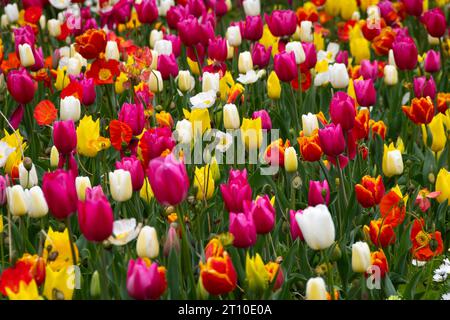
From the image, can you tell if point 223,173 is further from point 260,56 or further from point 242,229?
point 242,229

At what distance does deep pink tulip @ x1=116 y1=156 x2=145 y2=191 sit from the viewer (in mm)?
3109

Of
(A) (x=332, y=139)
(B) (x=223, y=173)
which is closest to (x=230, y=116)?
(B) (x=223, y=173)

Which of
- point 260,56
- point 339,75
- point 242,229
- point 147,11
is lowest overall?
point 242,229

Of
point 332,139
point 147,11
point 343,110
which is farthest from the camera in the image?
point 147,11

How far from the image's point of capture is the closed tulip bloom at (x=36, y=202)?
2.89 metres

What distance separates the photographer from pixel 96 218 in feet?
8.00

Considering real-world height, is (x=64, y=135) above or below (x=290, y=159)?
above

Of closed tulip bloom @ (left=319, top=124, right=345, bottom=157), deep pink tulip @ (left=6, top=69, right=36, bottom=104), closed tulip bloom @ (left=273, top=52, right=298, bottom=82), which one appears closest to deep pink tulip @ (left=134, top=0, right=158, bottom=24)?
closed tulip bloom @ (left=273, top=52, right=298, bottom=82)

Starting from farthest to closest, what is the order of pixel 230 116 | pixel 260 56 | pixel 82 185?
pixel 260 56 → pixel 230 116 → pixel 82 185

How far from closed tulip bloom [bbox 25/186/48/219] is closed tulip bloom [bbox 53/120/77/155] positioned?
462 millimetres

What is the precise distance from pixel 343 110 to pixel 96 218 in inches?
52.9

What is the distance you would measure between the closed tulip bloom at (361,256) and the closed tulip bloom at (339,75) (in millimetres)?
1834

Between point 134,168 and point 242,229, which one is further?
point 134,168
